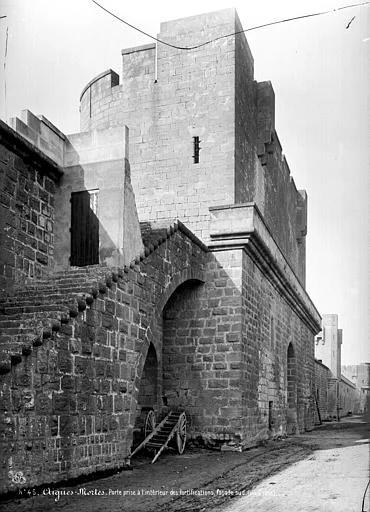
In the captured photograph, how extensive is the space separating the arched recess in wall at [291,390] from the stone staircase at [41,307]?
477 inches

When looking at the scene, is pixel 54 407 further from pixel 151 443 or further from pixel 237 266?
pixel 237 266

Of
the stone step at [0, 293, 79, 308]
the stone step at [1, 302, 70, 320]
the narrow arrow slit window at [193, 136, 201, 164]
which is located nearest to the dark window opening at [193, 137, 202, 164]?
the narrow arrow slit window at [193, 136, 201, 164]

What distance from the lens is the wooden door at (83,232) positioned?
10734 mm

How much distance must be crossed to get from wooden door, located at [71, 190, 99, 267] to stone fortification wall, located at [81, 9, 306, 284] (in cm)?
379

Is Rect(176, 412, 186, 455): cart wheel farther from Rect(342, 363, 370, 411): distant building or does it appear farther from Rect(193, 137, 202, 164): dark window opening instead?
Rect(342, 363, 370, 411): distant building

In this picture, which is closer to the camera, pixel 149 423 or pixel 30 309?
pixel 30 309

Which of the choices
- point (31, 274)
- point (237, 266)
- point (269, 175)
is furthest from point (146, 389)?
point (269, 175)

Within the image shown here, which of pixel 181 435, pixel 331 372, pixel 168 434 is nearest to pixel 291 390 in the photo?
pixel 181 435

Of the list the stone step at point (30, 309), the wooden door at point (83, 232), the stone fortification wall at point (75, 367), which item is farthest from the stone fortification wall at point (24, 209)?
the stone step at point (30, 309)

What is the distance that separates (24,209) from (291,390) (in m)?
13.1

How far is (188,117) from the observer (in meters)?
15.1

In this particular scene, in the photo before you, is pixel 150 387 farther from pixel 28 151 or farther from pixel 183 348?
pixel 28 151

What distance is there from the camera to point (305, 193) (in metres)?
26.2

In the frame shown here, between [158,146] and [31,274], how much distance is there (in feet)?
20.6
